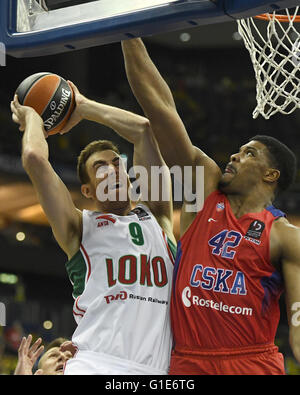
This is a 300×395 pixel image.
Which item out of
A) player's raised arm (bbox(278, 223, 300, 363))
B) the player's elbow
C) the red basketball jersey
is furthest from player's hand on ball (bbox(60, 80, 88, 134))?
the player's elbow

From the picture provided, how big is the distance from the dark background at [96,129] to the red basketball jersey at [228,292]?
7851 millimetres

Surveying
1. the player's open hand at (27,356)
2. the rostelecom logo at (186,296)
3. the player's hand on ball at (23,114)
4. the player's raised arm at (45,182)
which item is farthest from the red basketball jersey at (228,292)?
the player's hand on ball at (23,114)

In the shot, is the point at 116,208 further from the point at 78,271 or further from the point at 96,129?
the point at 96,129

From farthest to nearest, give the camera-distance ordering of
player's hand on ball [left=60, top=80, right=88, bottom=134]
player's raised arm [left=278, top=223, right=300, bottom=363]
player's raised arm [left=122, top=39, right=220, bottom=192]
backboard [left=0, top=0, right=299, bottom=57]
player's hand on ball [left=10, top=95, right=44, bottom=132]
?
player's hand on ball [left=60, top=80, right=88, bottom=134] → player's raised arm [left=122, top=39, right=220, bottom=192] → player's hand on ball [left=10, top=95, right=44, bottom=132] → player's raised arm [left=278, top=223, right=300, bottom=363] → backboard [left=0, top=0, right=299, bottom=57]

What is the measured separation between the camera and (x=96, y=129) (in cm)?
1212

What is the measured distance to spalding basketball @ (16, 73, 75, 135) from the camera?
325 centimetres

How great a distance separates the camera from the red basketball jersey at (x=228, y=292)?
3053 mm

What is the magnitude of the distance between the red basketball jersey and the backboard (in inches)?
37.4

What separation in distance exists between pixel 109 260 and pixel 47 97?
77 cm

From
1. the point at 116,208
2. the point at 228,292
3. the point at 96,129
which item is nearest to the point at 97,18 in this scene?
the point at 116,208

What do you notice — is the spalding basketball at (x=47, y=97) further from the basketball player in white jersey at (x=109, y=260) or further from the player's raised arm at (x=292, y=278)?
the player's raised arm at (x=292, y=278)

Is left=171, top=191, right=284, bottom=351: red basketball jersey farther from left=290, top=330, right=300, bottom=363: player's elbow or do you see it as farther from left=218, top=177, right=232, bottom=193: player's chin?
left=218, top=177, right=232, bottom=193: player's chin

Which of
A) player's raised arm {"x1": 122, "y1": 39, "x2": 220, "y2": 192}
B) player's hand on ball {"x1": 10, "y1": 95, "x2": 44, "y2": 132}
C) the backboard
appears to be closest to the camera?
the backboard

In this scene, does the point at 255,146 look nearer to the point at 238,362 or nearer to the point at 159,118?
the point at 159,118
